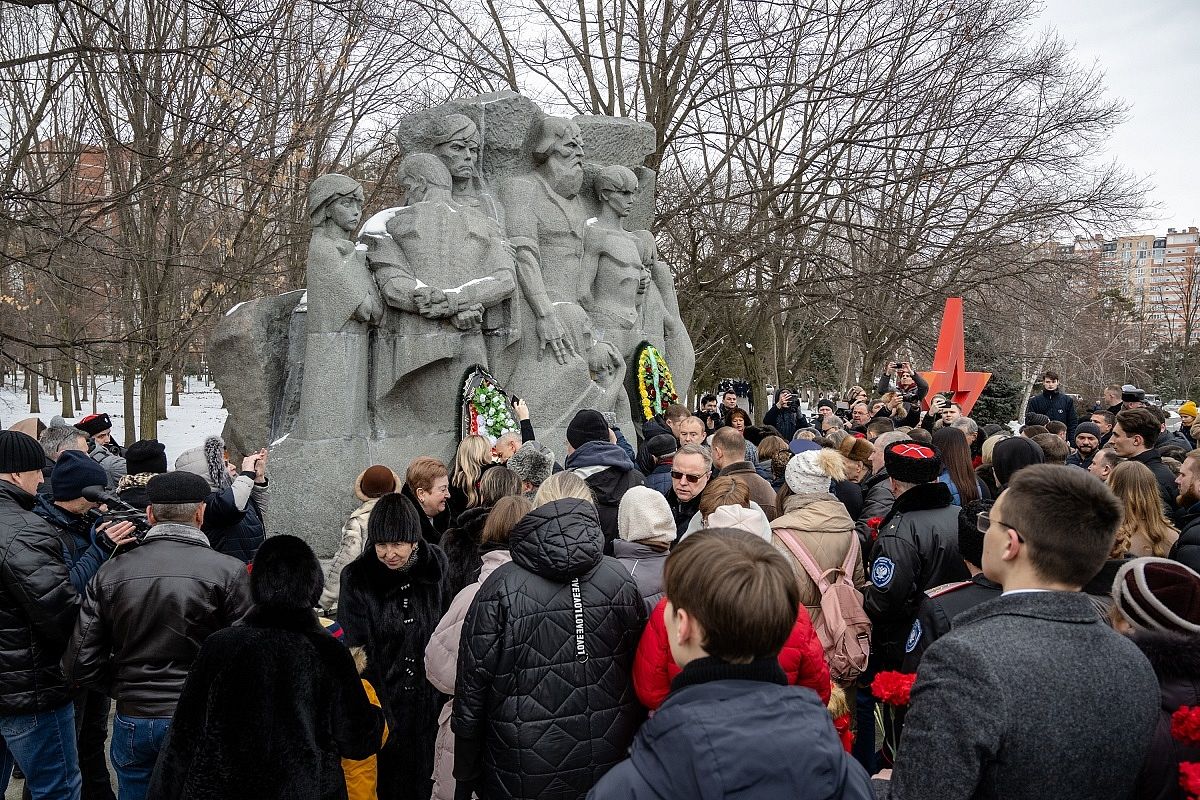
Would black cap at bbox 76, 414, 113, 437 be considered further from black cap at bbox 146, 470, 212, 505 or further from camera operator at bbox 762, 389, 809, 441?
camera operator at bbox 762, 389, 809, 441

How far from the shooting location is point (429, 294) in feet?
25.7

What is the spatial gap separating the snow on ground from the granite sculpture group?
33.5ft

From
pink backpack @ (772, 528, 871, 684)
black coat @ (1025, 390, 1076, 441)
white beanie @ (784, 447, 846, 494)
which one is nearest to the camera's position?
pink backpack @ (772, 528, 871, 684)

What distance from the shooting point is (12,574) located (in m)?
3.33

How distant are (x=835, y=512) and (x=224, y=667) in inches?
98.5

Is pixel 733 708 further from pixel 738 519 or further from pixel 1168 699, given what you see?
pixel 738 519

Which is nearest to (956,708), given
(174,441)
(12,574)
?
(12,574)

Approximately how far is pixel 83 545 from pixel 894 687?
11.4ft

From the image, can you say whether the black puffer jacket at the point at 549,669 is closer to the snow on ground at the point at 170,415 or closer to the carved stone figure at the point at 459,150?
the carved stone figure at the point at 459,150

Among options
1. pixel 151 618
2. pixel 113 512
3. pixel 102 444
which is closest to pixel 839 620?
pixel 151 618

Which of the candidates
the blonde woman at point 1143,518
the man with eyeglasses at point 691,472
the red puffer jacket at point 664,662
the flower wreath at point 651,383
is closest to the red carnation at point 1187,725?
the red puffer jacket at point 664,662

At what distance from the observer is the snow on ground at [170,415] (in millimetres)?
21469

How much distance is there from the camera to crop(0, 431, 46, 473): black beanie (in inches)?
142

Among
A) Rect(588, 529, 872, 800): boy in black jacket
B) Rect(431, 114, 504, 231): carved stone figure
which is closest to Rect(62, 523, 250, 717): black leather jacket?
Rect(588, 529, 872, 800): boy in black jacket
